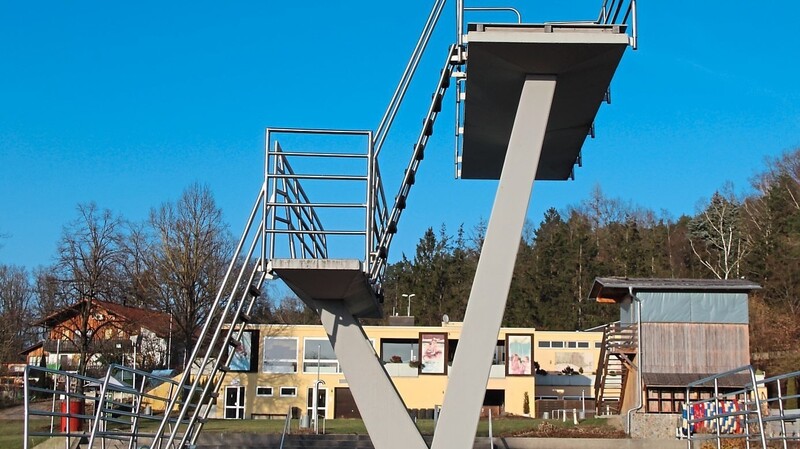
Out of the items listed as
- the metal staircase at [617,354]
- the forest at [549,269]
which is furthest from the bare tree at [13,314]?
the metal staircase at [617,354]

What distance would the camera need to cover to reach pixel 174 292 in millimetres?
52219

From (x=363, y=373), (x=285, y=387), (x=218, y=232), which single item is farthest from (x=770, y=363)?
(x=363, y=373)

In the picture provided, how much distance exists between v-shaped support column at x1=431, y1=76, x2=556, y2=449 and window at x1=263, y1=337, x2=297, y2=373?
147 ft

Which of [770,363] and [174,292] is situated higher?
[174,292]

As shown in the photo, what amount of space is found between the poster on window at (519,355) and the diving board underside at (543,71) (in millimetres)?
41707

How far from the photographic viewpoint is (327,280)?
11406 millimetres

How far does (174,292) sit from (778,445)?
38.4 metres

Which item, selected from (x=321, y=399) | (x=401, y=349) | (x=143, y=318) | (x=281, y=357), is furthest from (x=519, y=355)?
(x=143, y=318)

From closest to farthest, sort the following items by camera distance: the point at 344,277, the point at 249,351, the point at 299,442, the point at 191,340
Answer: the point at 344,277 < the point at 299,442 < the point at 191,340 < the point at 249,351

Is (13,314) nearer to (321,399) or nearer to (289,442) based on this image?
(321,399)

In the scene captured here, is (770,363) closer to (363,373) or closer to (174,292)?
(174,292)

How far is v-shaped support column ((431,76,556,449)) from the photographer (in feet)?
33.0

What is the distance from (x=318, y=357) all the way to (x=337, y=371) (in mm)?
1434

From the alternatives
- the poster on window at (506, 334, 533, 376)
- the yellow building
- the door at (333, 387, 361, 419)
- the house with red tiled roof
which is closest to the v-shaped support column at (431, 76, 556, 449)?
the house with red tiled roof
